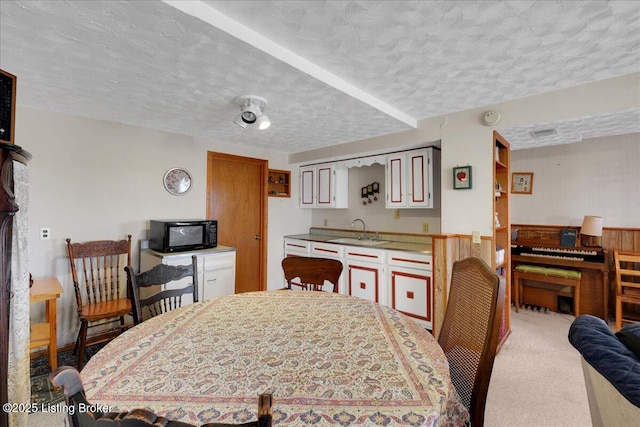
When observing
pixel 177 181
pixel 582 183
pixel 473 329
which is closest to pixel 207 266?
pixel 177 181

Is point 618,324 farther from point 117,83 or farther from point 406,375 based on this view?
point 117,83

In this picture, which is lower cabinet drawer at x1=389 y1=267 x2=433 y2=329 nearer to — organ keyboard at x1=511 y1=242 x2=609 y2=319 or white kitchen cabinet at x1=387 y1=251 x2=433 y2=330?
white kitchen cabinet at x1=387 y1=251 x2=433 y2=330

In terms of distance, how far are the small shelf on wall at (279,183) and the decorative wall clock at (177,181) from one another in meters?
1.19

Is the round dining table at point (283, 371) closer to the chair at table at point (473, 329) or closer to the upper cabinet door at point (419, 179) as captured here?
the chair at table at point (473, 329)

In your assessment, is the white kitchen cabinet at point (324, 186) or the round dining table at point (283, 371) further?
the white kitchen cabinet at point (324, 186)

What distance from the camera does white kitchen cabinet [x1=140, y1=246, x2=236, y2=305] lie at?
9.25 feet

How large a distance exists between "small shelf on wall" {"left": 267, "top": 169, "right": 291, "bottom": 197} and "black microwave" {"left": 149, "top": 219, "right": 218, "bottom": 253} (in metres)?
1.29

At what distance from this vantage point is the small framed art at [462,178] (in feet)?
8.77

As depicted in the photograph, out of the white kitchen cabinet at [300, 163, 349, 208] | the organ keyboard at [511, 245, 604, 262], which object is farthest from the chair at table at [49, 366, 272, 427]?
the organ keyboard at [511, 245, 604, 262]

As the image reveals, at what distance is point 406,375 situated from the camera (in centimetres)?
89

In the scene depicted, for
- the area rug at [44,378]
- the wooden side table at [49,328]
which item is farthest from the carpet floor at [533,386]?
the wooden side table at [49,328]

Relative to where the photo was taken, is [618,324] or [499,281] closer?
[499,281]

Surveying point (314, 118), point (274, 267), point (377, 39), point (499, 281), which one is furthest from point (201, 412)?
point (274, 267)

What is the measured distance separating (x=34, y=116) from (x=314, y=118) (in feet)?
7.98
